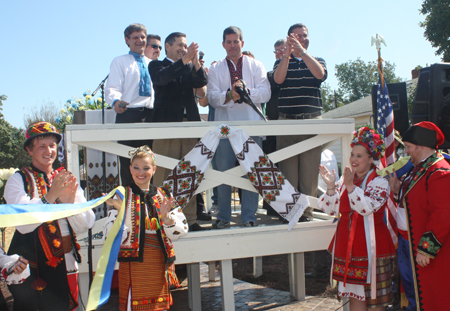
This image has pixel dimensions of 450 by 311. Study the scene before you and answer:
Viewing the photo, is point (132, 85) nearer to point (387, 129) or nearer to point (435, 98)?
point (387, 129)

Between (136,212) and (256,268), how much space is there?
389cm

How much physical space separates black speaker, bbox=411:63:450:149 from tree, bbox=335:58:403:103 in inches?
2535

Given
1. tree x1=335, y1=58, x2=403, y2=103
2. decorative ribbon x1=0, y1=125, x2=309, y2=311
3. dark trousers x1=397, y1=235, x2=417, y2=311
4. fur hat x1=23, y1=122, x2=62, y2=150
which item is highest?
tree x1=335, y1=58, x2=403, y2=103

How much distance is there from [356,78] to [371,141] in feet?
223

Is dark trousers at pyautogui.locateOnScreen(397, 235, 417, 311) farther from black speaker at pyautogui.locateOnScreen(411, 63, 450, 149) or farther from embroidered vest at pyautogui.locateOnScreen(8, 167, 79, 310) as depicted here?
embroidered vest at pyautogui.locateOnScreen(8, 167, 79, 310)

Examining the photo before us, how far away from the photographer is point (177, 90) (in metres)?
4.52

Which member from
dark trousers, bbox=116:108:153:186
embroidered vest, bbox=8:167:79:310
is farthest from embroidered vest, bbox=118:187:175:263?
dark trousers, bbox=116:108:153:186

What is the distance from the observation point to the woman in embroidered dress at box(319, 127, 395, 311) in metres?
3.33

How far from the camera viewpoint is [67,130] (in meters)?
3.74

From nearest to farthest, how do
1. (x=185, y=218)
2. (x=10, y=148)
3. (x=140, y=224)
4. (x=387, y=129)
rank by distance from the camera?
(x=140, y=224)
(x=185, y=218)
(x=387, y=129)
(x=10, y=148)

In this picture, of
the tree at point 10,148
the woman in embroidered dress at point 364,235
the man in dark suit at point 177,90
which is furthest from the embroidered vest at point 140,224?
the tree at point 10,148

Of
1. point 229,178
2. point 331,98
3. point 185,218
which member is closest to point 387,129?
point 229,178

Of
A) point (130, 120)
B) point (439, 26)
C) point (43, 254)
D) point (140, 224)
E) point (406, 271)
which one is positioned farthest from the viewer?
point (439, 26)

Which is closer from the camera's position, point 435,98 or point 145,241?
point 145,241
